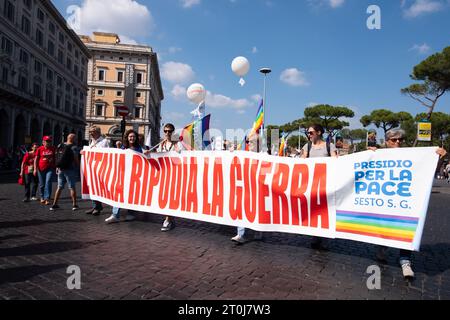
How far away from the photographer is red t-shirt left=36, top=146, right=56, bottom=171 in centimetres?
782

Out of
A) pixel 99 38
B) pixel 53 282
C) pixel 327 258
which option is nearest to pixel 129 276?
pixel 53 282

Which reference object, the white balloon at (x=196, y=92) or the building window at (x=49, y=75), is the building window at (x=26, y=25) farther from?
the white balloon at (x=196, y=92)

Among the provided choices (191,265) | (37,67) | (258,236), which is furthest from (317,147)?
(37,67)

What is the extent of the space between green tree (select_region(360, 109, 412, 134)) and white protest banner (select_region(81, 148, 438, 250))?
2358 inches

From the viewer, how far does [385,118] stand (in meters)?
57.0

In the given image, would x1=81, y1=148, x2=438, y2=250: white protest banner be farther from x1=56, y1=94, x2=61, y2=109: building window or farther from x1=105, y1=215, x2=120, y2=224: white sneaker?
x1=56, y1=94, x2=61, y2=109: building window

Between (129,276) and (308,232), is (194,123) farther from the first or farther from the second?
(129,276)

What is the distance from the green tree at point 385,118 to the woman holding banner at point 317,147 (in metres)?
59.3

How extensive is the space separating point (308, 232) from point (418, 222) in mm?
1297

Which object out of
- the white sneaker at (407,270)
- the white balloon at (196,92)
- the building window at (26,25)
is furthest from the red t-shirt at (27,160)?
the building window at (26,25)

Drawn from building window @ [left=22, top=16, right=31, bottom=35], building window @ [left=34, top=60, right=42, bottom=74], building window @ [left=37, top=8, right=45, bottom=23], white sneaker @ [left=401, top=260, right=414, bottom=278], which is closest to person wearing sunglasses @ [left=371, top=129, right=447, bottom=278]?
white sneaker @ [left=401, top=260, right=414, bottom=278]

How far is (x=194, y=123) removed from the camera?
7.17 meters

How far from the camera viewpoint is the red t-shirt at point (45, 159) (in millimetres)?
7824

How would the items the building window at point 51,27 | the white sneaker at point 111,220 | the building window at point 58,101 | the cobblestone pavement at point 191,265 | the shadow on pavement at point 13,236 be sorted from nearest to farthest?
the cobblestone pavement at point 191,265
the shadow on pavement at point 13,236
the white sneaker at point 111,220
the building window at point 51,27
the building window at point 58,101
